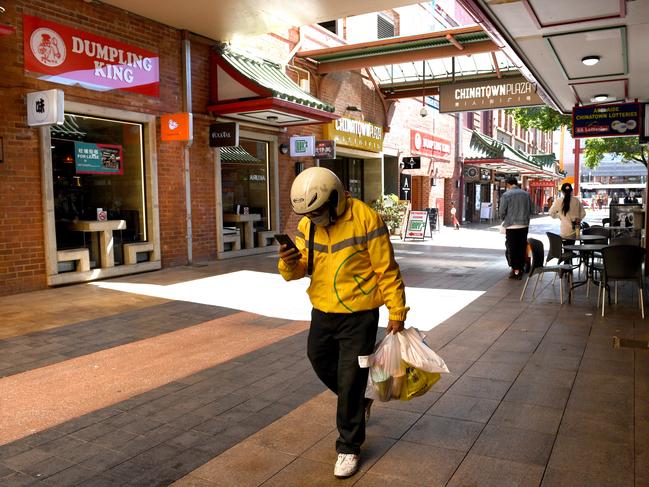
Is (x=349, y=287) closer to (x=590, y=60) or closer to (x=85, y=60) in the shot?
(x=590, y=60)

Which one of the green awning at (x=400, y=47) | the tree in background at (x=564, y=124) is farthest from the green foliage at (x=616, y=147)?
the green awning at (x=400, y=47)

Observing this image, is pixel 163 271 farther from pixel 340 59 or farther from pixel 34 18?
pixel 340 59

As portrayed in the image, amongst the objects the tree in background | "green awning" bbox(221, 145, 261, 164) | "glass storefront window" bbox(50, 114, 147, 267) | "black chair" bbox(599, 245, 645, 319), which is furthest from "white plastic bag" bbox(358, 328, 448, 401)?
the tree in background

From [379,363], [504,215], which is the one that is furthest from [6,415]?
[504,215]

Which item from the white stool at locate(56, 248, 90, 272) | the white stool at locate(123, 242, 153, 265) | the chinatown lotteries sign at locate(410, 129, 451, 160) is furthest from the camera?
the chinatown lotteries sign at locate(410, 129, 451, 160)

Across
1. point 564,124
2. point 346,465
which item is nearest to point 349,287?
Answer: point 346,465

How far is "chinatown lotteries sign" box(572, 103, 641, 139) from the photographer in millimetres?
10562

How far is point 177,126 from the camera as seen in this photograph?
33.3ft

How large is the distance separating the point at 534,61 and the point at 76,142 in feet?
23.3

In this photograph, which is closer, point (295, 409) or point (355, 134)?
point (295, 409)

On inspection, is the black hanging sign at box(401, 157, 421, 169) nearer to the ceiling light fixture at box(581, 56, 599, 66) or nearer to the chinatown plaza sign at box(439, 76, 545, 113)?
the chinatown plaza sign at box(439, 76, 545, 113)

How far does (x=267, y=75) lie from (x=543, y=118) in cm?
1059

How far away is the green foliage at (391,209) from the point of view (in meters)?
17.9

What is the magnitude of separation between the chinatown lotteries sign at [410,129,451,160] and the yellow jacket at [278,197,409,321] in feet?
60.5
